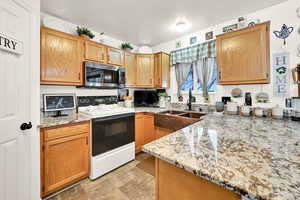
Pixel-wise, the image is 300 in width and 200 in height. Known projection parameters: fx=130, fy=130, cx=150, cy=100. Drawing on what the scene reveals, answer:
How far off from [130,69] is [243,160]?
8.43ft

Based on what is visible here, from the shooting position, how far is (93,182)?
181 centimetres

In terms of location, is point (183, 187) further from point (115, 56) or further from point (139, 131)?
point (115, 56)

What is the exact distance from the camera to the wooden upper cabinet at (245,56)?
1.67m

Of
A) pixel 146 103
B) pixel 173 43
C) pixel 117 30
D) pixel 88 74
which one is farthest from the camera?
pixel 146 103

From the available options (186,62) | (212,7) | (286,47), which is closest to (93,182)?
(186,62)

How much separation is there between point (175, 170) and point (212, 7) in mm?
2199

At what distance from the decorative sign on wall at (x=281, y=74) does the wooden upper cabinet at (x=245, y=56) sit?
237 millimetres

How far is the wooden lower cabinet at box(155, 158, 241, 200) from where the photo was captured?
0.57 m

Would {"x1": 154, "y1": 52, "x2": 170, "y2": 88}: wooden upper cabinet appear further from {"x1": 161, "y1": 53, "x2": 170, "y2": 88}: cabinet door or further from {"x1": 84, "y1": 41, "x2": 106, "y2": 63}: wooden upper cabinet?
{"x1": 84, "y1": 41, "x2": 106, "y2": 63}: wooden upper cabinet

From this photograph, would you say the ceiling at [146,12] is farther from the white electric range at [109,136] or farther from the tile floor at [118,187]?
the tile floor at [118,187]

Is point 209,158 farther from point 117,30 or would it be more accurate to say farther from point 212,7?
point 117,30

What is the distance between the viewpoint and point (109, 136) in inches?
79.7

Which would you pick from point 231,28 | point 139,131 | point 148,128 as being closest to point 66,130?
point 139,131

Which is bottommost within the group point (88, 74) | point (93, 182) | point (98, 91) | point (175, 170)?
point (93, 182)
